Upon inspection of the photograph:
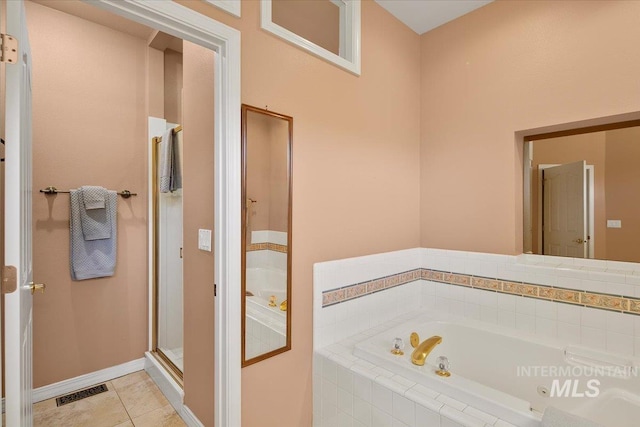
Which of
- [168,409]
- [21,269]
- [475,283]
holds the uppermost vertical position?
[21,269]

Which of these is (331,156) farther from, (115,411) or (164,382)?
(115,411)

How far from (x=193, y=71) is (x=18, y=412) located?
176 centimetres

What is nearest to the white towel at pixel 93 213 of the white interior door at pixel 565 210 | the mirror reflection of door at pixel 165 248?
the mirror reflection of door at pixel 165 248

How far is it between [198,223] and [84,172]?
4.22 feet

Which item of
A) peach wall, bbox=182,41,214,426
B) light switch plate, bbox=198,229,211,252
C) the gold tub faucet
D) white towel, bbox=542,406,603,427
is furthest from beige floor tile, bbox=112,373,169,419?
white towel, bbox=542,406,603,427

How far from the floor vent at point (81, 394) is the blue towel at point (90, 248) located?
32.5 inches

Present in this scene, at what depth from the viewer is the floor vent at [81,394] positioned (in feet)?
7.27

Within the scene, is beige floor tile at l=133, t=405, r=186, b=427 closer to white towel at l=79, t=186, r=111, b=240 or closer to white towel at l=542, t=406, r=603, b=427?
white towel at l=79, t=186, r=111, b=240

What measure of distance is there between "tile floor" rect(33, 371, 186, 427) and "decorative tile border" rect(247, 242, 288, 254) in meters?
1.30

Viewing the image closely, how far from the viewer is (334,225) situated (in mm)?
1969

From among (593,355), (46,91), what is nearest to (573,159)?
(593,355)

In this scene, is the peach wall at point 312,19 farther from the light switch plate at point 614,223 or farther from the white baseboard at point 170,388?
the white baseboard at point 170,388

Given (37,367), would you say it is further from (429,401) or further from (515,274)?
(515,274)

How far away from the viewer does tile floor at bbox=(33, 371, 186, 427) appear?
2.00 meters
